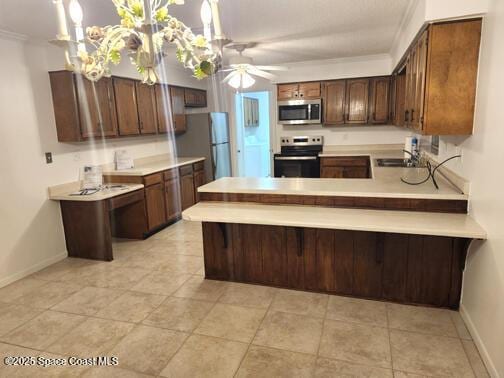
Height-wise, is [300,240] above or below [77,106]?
below

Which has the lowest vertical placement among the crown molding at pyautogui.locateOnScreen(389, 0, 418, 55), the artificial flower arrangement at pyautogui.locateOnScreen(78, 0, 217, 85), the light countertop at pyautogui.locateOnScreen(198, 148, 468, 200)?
the light countertop at pyautogui.locateOnScreen(198, 148, 468, 200)

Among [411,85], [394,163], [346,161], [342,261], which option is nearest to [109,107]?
[342,261]

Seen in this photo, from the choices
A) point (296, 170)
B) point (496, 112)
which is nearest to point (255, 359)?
point (496, 112)

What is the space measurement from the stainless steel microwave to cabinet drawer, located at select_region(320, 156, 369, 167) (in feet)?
2.29

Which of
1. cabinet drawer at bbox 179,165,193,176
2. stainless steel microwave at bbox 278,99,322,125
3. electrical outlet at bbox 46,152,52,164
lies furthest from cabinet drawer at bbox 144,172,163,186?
stainless steel microwave at bbox 278,99,322,125

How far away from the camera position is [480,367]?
196cm

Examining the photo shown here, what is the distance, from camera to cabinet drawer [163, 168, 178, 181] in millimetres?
4787

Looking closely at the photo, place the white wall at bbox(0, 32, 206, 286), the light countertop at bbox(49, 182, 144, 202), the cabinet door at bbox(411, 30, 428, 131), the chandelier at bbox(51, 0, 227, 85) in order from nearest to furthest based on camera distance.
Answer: the chandelier at bbox(51, 0, 227, 85) → the cabinet door at bbox(411, 30, 428, 131) → the white wall at bbox(0, 32, 206, 286) → the light countertop at bbox(49, 182, 144, 202)

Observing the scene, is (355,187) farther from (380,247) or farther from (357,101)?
(357,101)

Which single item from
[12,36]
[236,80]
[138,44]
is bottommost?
[138,44]

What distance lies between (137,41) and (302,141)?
4446 mm

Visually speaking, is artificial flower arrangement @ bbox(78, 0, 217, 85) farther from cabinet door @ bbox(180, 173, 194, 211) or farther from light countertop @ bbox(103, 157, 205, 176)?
cabinet door @ bbox(180, 173, 194, 211)

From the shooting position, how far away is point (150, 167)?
473 centimetres

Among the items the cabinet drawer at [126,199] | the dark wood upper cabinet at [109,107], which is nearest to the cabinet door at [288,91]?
the dark wood upper cabinet at [109,107]
